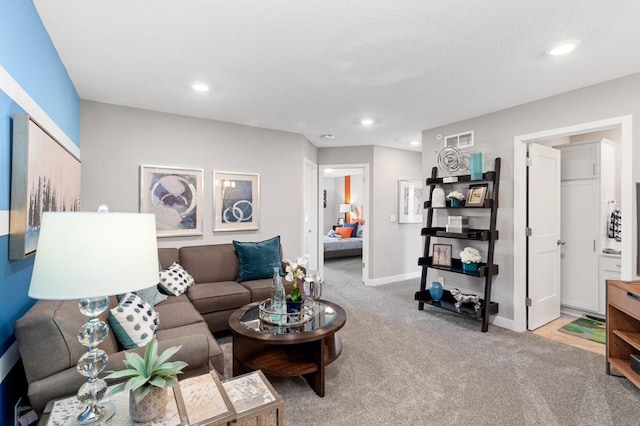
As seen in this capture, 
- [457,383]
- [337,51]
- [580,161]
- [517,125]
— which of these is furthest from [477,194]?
[337,51]

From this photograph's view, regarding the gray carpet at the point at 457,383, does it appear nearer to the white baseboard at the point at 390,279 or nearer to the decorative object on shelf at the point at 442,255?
the decorative object on shelf at the point at 442,255

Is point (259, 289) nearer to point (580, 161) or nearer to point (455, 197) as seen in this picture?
point (455, 197)

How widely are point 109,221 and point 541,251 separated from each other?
4107mm

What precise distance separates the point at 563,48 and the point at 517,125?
1324 mm

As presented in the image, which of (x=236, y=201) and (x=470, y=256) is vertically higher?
(x=236, y=201)

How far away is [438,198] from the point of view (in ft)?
13.2

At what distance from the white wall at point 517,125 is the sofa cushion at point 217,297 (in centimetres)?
289

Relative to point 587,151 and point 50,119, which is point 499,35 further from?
point 50,119

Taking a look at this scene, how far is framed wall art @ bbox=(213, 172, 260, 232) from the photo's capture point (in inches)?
158

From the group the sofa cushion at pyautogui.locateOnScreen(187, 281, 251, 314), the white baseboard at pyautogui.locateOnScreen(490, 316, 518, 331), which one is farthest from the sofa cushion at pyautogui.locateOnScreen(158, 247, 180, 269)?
the white baseboard at pyautogui.locateOnScreen(490, 316, 518, 331)

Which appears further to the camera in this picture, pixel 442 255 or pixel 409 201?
pixel 409 201

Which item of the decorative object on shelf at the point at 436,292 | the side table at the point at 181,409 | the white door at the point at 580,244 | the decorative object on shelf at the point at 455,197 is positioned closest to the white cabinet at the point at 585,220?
the white door at the point at 580,244

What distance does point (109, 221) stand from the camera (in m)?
1.07

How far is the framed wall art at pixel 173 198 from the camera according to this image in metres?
3.61
